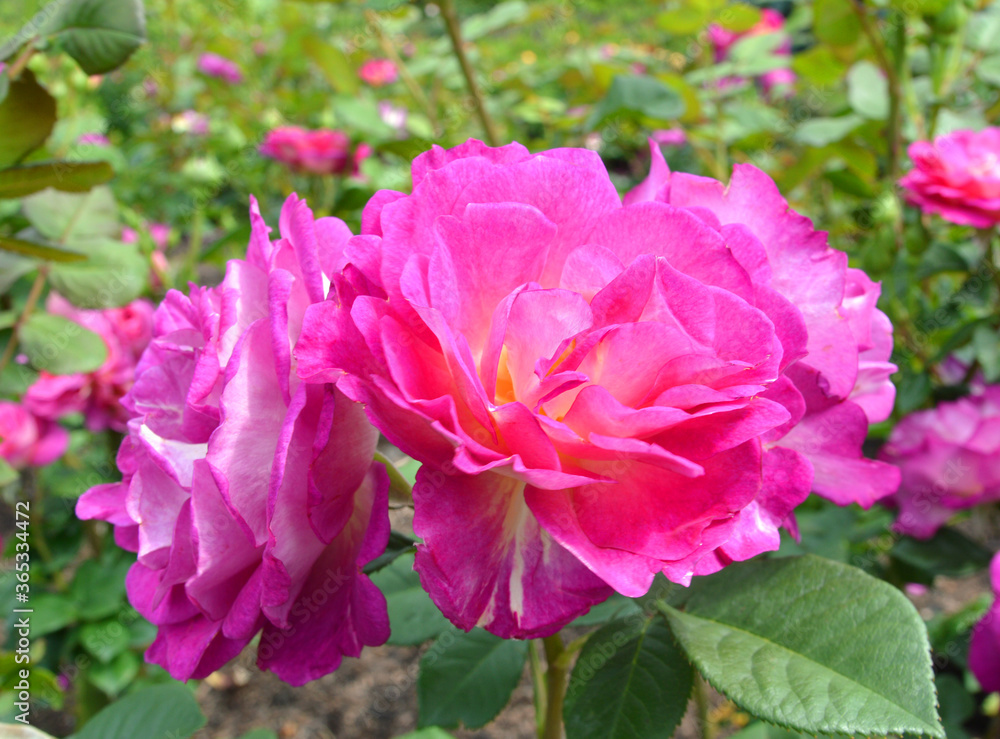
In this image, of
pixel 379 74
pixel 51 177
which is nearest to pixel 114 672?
pixel 51 177

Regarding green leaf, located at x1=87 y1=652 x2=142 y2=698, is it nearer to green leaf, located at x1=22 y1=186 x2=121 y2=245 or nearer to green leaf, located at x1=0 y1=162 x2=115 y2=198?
green leaf, located at x1=22 y1=186 x2=121 y2=245

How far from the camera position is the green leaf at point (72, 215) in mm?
831

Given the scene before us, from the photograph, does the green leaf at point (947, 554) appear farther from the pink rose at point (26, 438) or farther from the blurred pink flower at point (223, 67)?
the blurred pink flower at point (223, 67)

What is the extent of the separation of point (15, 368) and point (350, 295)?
72 centimetres

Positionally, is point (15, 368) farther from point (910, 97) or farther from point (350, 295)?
point (910, 97)

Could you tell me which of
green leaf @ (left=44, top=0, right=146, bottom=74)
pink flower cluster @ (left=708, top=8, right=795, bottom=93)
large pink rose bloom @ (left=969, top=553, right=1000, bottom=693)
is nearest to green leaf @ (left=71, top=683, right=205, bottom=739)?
green leaf @ (left=44, top=0, right=146, bottom=74)

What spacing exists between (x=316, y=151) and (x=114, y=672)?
3.38 ft

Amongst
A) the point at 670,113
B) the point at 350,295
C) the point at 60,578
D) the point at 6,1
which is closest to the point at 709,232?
the point at 350,295

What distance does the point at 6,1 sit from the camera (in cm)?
343

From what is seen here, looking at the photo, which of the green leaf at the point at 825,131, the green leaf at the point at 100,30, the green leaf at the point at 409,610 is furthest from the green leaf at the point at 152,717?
the green leaf at the point at 825,131

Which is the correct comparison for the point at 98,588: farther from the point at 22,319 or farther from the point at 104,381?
the point at 22,319

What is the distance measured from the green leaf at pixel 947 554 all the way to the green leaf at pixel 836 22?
0.72m

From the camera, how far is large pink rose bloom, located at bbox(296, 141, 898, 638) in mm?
313

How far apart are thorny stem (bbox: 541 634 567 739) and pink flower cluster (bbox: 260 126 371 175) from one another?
1.25 m
